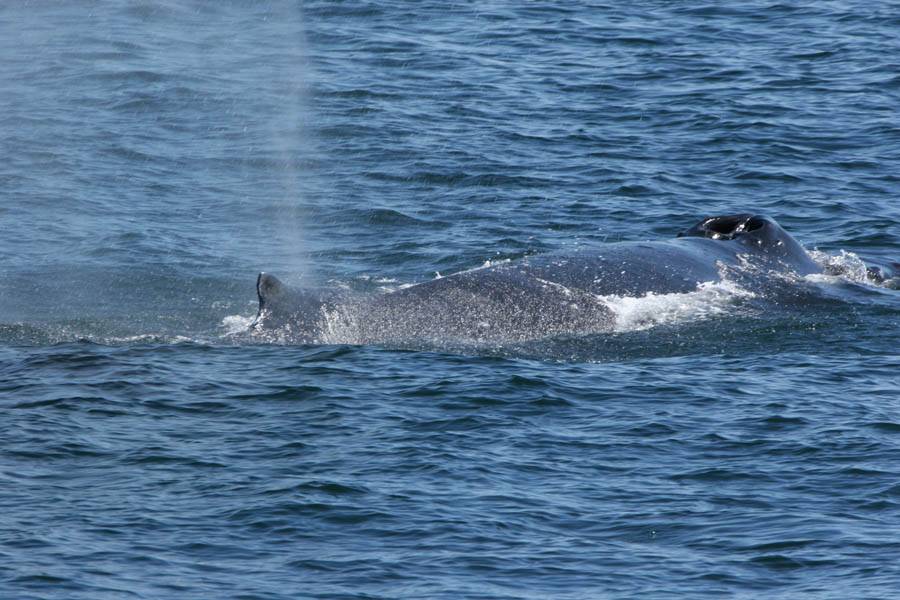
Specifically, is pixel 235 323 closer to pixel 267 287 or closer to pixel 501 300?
pixel 267 287

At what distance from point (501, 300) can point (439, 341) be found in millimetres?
1002

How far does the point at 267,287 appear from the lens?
57.7ft

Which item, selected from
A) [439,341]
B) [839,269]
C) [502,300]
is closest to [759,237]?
[839,269]

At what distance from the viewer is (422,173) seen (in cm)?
2969

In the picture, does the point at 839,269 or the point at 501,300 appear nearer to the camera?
the point at 501,300

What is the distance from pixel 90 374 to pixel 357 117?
55.2ft

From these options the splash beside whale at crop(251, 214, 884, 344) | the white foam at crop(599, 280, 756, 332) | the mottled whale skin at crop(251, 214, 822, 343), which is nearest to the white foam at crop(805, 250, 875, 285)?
the splash beside whale at crop(251, 214, 884, 344)

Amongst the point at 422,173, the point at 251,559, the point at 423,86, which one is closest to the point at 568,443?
the point at 251,559

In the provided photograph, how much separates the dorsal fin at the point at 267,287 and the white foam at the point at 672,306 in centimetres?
423

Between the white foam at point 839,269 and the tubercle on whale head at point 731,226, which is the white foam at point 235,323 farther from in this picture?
the white foam at point 839,269

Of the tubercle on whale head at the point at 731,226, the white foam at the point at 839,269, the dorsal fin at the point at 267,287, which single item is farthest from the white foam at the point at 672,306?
the dorsal fin at the point at 267,287

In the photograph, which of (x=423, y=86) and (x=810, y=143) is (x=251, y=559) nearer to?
(x=810, y=143)

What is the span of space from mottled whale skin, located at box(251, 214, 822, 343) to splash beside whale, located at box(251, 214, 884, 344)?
0.01 m

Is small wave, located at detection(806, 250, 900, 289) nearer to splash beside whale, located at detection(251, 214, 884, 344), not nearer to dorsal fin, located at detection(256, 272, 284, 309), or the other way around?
splash beside whale, located at detection(251, 214, 884, 344)
